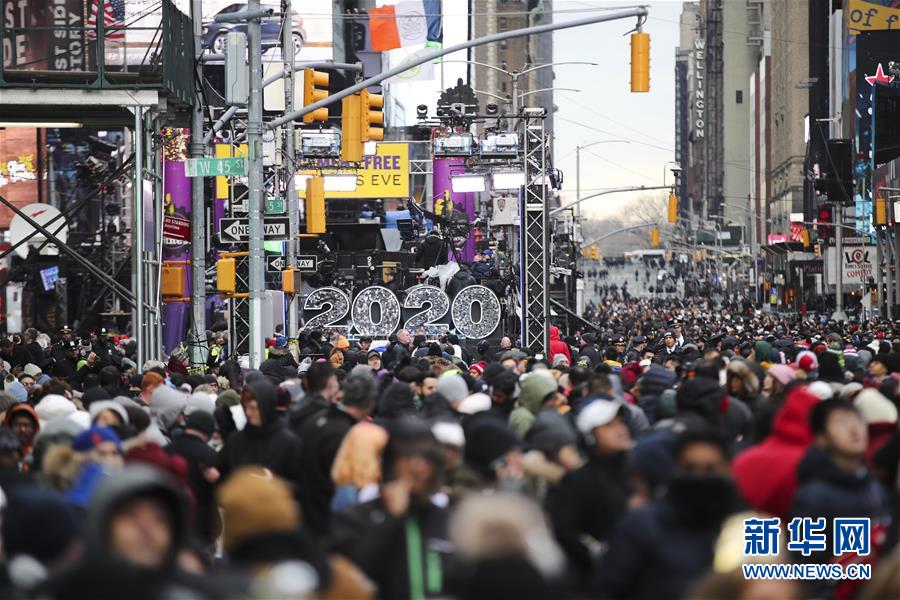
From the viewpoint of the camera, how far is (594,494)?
25.7ft

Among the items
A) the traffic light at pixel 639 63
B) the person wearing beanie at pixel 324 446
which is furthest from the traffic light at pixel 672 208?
the person wearing beanie at pixel 324 446

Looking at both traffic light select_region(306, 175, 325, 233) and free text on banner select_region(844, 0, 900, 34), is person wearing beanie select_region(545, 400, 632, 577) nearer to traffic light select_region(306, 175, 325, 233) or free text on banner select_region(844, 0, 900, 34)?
traffic light select_region(306, 175, 325, 233)

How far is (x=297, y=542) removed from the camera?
6.27 meters

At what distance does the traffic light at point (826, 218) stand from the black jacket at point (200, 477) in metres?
57.0

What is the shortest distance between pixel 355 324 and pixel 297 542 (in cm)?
3644

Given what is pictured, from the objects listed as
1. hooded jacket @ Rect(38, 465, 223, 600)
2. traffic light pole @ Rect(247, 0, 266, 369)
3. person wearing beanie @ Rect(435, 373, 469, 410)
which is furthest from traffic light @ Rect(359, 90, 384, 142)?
hooded jacket @ Rect(38, 465, 223, 600)

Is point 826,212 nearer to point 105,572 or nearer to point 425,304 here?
point 425,304

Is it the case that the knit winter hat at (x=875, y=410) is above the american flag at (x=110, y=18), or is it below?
below

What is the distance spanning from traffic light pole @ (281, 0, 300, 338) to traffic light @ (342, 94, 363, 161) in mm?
4481

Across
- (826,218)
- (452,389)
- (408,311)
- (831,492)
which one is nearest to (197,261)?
(452,389)

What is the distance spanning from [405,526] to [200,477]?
4392 millimetres

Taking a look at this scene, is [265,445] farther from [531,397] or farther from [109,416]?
[531,397]

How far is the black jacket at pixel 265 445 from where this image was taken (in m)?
10.6

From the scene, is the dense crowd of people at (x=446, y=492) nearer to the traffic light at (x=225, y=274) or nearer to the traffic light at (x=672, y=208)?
the traffic light at (x=225, y=274)
